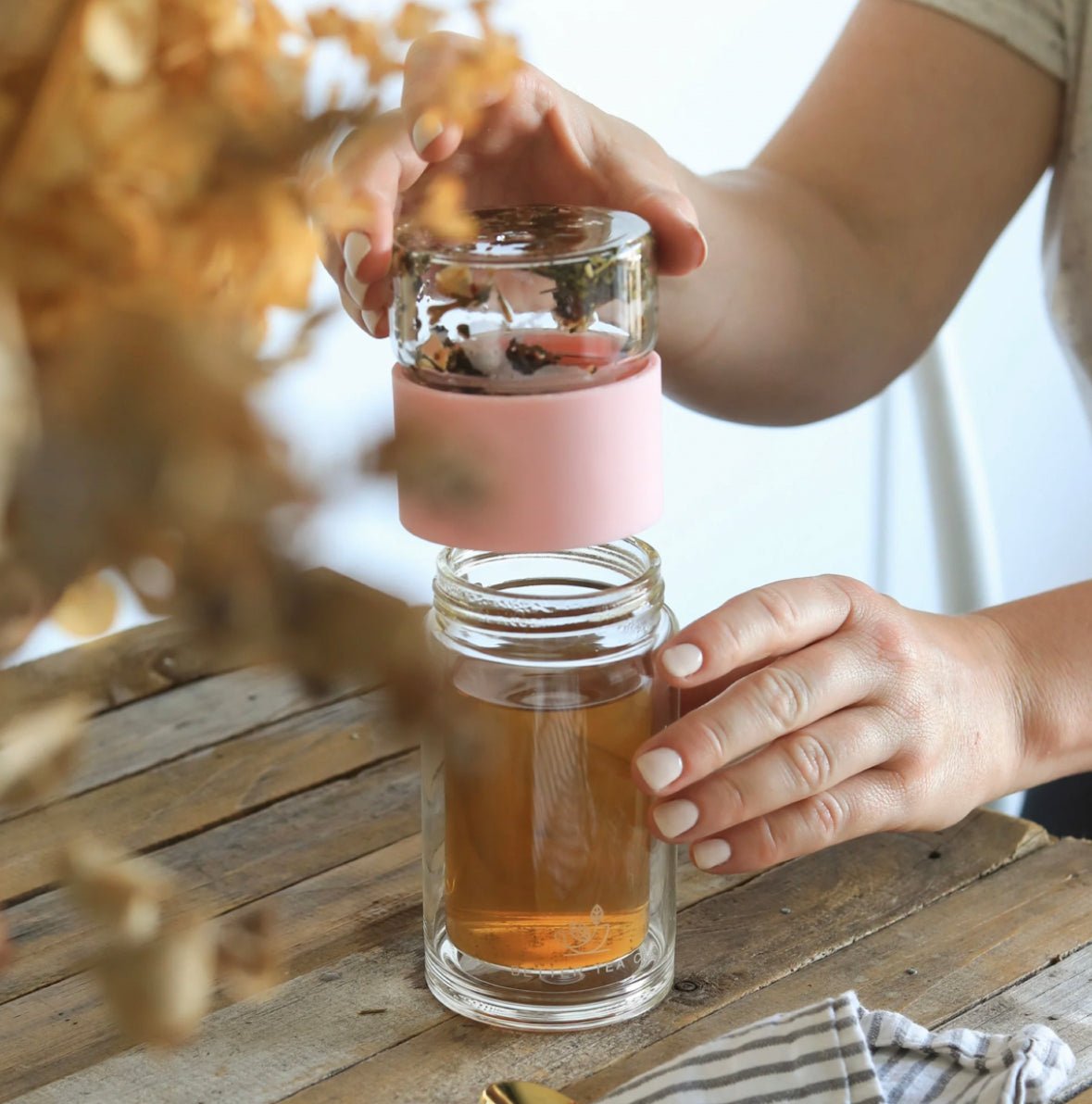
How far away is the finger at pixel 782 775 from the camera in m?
0.51

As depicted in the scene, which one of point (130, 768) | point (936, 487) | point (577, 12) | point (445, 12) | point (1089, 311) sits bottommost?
point (936, 487)

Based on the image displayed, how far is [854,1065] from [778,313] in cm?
50

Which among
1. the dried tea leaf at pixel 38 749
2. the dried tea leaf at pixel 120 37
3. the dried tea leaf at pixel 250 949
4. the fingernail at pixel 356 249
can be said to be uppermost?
the dried tea leaf at pixel 120 37

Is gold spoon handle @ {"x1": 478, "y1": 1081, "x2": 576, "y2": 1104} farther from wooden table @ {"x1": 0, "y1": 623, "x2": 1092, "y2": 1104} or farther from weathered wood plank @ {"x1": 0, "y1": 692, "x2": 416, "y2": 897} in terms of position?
weathered wood plank @ {"x1": 0, "y1": 692, "x2": 416, "y2": 897}

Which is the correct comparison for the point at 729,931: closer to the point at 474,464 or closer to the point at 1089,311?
the point at 474,464

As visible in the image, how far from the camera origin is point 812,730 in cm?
54

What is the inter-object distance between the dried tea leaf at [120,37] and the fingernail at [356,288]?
11.9 inches

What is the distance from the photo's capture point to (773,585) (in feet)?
1.77

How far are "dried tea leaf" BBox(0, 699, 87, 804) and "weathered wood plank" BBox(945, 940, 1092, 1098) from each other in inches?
14.3

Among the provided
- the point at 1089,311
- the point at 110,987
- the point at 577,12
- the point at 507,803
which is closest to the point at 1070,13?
the point at 1089,311

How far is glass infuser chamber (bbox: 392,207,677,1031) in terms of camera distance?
0.43 m

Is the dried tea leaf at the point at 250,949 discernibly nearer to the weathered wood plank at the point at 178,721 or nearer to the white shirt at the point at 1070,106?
the weathered wood plank at the point at 178,721

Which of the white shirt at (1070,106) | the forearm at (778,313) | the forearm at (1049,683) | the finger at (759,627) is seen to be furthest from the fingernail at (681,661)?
the white shirt at (1070,106)

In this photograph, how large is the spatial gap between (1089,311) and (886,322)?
12cm
